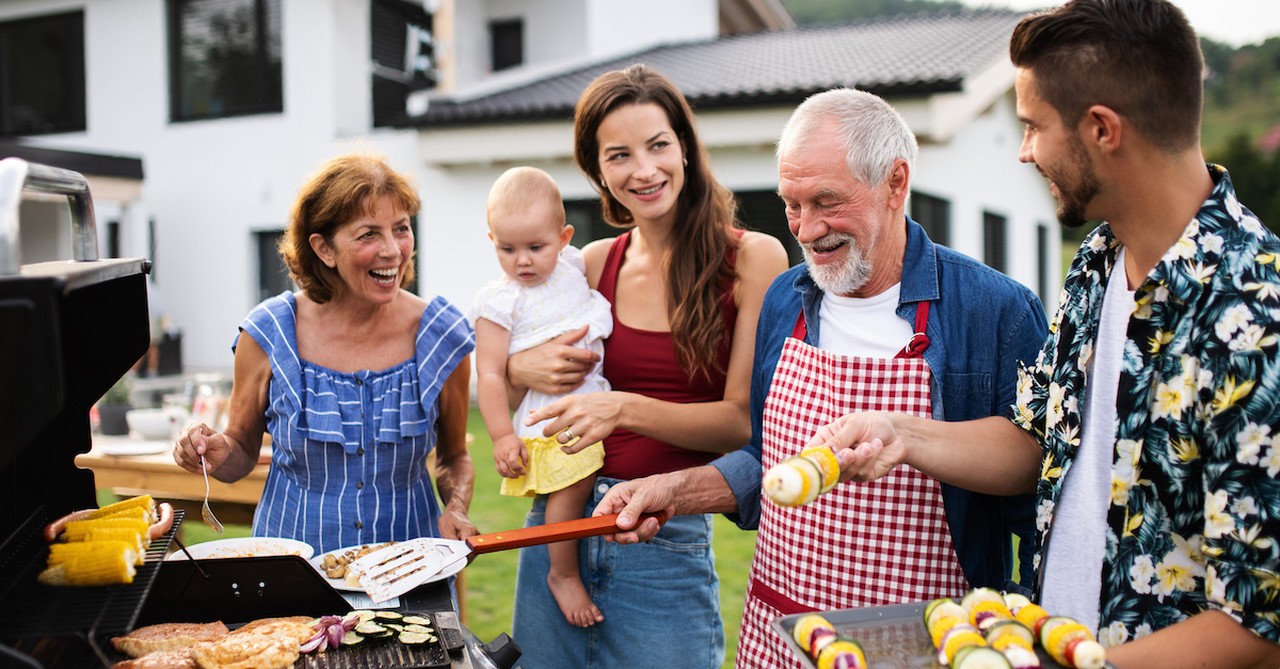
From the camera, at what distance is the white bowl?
5.20m

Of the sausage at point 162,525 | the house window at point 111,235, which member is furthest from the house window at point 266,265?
the sausage at point 162,525

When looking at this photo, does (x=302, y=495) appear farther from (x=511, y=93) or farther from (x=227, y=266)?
(x=227, y=266)

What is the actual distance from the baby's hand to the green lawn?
6.19 feet

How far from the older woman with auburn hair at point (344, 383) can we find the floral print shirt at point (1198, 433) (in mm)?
1706

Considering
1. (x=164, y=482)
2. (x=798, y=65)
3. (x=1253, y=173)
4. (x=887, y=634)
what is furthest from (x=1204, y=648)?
(x=1253, y=173)

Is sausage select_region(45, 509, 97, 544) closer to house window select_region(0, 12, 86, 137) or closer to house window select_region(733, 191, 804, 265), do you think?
house window select_region(733, 191, 804, 265)

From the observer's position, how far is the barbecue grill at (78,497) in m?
1.36

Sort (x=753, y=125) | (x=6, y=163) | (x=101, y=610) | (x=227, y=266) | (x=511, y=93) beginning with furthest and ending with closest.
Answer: (x=227, y=266)
(x=511, y=93)
(x=753, y=125)
(x=101, y=610)
(x=6, y=163)

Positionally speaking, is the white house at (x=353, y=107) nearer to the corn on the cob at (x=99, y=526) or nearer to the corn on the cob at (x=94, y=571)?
the corn on the cob at (x=99, y=526)

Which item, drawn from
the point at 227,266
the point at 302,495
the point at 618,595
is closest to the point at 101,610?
the point at 302,495

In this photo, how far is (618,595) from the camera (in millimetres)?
2854

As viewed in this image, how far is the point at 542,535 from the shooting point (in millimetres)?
2236

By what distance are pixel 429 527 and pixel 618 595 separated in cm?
60

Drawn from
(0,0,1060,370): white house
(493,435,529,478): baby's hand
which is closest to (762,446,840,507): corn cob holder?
(493,435,529,478): baby's hand
